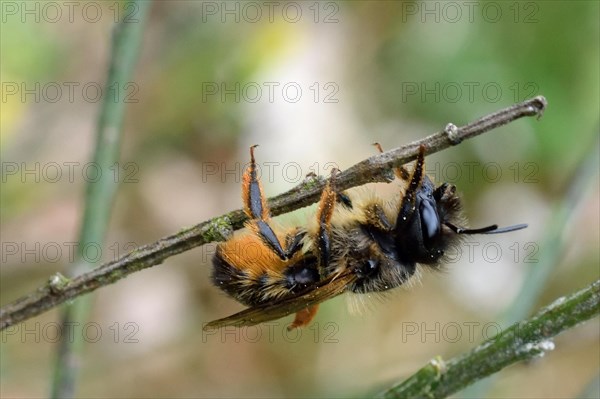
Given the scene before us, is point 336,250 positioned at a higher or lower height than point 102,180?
lower

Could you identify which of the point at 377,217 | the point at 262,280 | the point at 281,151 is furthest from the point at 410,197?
the point at 281,151

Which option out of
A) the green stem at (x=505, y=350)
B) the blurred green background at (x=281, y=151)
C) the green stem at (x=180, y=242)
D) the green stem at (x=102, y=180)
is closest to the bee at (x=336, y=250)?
the green stem at (x=180, y=242)

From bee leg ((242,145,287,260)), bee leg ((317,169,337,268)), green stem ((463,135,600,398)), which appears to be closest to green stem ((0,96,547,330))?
bee leg ((317,169,337,268))

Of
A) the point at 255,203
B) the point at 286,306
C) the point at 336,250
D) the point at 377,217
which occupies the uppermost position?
the point at 255,203

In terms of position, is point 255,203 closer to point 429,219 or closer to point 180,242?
point 180,242

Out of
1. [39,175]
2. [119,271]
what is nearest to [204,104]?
[39,175]

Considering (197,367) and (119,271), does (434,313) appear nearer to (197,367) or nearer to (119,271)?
(197,367)
